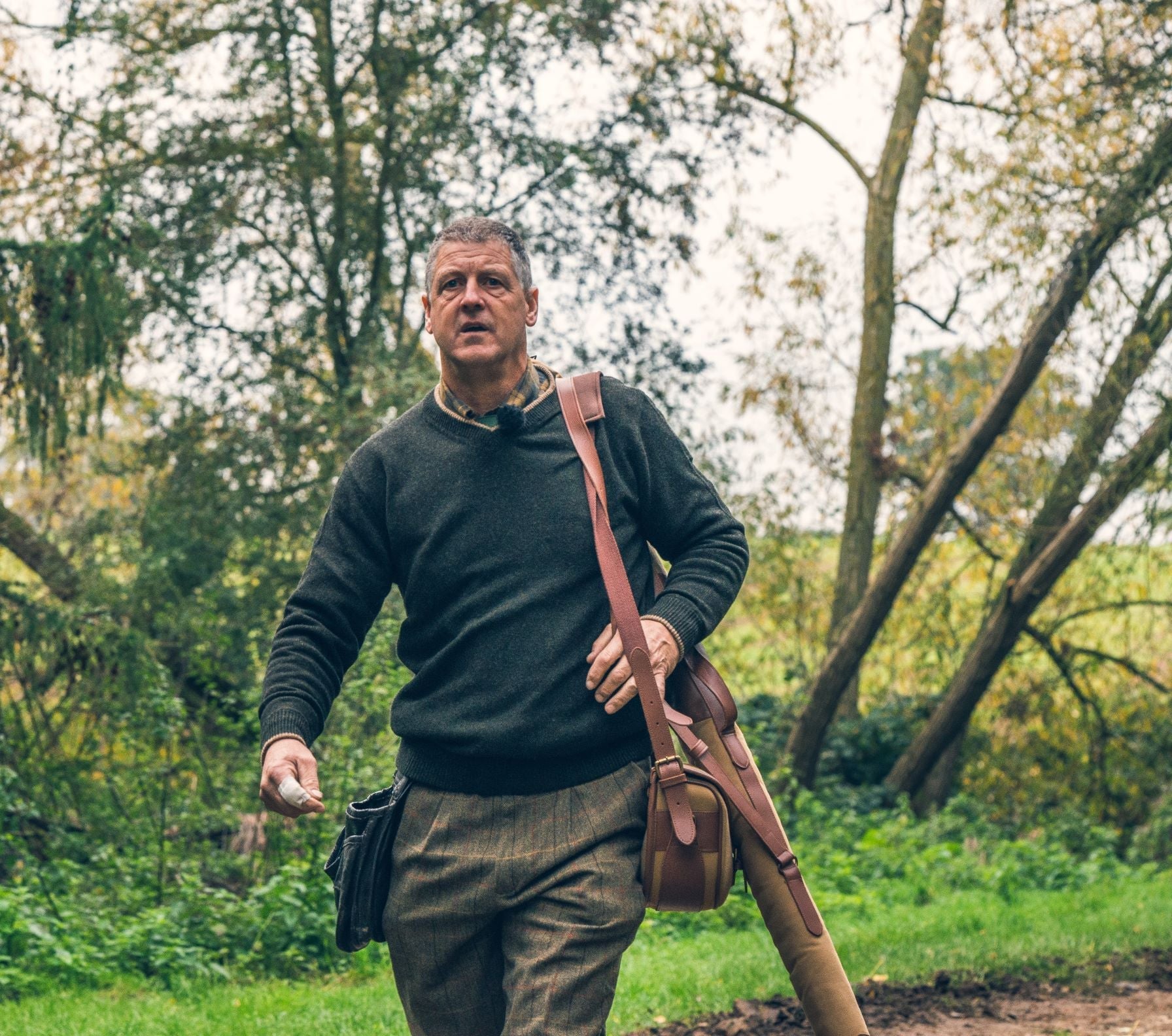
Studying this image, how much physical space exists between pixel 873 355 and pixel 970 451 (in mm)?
1880

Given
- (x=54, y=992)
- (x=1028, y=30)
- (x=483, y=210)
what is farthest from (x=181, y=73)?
(x=54, y=992)

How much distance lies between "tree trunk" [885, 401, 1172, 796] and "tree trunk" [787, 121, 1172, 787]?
0.90 m

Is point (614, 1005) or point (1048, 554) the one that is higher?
point (1048, 554)

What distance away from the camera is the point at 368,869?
2742mm

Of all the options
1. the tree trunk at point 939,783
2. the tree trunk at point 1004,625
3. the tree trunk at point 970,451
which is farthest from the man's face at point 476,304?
the tree trunk at point 939,783

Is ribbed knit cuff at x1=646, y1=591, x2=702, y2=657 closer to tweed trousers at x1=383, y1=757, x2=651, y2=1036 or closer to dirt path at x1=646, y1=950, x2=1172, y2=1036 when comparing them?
tweed trousers at x1=383, y1=757, x2=651, y2=1036

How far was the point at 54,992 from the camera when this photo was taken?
5.78m

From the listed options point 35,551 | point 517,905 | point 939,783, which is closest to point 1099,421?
point 939,783

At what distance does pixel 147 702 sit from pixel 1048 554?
766 centimetres

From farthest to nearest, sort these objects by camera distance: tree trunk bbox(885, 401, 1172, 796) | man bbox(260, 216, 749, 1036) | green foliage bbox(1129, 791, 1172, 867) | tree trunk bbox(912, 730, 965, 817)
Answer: tree trunk bbox(912, 730, 965, 817)
green foliage bbox(1129, 791, 1172, 867)
tree trunk bbox(885, 401, 1172, 796)
man bbox(260, 216, 749, 1036)

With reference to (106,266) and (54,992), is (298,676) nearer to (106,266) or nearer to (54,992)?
(54,992)

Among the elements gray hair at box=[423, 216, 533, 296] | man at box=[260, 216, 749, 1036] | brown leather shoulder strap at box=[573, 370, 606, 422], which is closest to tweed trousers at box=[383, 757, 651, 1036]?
man at box=[260, 216, 749, 1036]

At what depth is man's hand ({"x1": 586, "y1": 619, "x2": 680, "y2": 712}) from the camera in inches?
102

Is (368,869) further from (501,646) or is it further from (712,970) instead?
(712,970)
